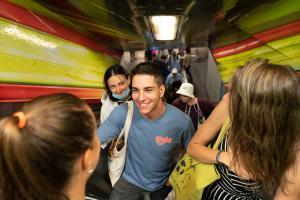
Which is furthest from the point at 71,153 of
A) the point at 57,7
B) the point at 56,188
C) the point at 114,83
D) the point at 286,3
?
the point at 286,3

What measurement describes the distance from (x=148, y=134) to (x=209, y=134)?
55 centimetres

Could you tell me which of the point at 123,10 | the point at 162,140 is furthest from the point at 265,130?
the point at 123,10

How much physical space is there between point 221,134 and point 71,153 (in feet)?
2.47

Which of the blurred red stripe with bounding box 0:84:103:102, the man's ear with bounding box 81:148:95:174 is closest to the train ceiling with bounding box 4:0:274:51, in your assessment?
the blurred red stripe with bounding box 0:84:103:102

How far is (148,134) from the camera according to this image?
1888 mm

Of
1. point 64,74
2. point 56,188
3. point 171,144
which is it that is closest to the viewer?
point 56,188

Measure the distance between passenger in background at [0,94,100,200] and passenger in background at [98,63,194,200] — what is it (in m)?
0.92

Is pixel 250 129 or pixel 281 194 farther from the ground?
pixel 250 129

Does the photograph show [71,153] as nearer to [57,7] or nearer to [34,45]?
[34,45]

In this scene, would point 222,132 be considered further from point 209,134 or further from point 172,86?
point 172,86

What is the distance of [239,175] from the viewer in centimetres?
127

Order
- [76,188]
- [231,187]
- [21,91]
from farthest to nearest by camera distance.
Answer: [21,91] → [231,187] → [76,188]

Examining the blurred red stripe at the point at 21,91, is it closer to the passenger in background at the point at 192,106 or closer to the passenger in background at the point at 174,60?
the passenger in background at the point at 192,106

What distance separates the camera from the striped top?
130 centimetres
